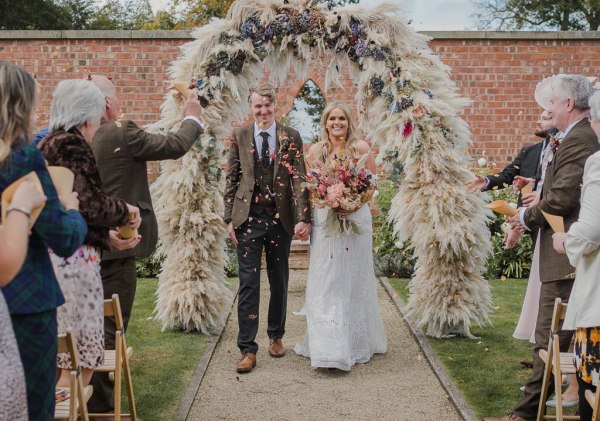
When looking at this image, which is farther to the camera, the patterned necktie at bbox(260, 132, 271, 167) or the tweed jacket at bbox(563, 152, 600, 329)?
the patterned necktie at bbox(260, 132, 271, 167)

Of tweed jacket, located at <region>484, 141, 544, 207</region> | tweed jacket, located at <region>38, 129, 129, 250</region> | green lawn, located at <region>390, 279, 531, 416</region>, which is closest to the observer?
tweed jacket, located at <region>38, 129, 129, 250</region>

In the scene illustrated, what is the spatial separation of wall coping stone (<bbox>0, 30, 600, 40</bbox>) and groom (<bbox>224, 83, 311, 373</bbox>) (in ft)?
22.9

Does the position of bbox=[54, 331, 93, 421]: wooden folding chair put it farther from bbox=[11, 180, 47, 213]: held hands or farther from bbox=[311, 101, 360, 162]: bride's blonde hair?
bbox=[311, 101, 360, 162]: bride's blonde hair

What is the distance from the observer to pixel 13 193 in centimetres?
259

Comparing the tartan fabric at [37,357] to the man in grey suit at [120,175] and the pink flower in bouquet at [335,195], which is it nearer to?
the man in grey suit at [120,175]

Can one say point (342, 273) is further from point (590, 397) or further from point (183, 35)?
point (183, 35)

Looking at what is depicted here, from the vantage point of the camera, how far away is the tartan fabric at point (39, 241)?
106 inches

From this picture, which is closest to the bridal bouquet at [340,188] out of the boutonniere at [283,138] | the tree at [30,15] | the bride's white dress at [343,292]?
the bride's white dress at [343,292]

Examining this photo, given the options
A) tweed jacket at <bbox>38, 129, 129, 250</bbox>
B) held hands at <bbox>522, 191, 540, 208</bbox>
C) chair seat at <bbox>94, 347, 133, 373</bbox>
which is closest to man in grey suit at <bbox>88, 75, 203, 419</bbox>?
chair seat at <bbox>94, 347, 133, 373</bbox>

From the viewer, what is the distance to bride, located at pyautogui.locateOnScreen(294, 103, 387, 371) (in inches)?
252

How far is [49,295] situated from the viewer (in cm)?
287

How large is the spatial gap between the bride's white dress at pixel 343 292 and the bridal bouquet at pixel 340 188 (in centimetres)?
12

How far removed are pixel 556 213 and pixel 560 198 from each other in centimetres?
11

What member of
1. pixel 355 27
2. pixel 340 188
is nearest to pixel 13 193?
pixel 340 188
